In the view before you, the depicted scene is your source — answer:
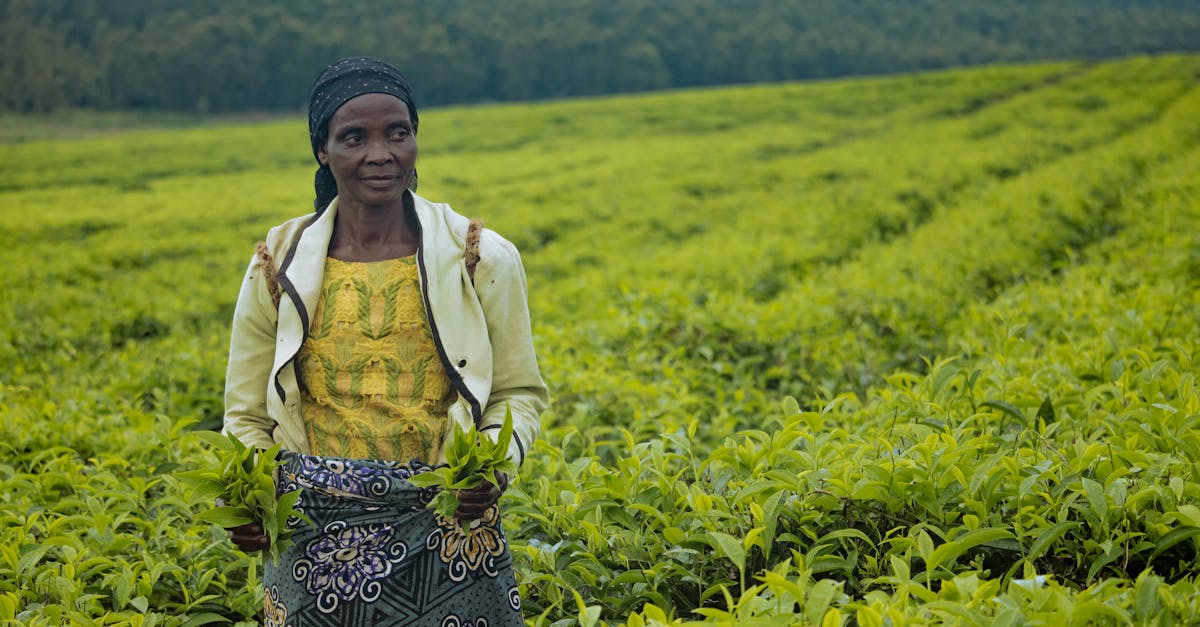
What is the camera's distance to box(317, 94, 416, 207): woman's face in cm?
203

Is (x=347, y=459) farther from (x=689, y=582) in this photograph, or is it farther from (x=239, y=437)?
(x=689, y=582)

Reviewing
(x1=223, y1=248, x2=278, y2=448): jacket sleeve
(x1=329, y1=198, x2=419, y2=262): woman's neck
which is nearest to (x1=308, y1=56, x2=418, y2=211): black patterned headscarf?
(x1=329, y1=198, x2=419, y2=262): woman's neck

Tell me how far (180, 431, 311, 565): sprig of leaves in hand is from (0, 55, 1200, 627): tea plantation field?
631mm

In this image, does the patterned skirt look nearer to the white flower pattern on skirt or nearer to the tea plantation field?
the white flower pattern on skirt

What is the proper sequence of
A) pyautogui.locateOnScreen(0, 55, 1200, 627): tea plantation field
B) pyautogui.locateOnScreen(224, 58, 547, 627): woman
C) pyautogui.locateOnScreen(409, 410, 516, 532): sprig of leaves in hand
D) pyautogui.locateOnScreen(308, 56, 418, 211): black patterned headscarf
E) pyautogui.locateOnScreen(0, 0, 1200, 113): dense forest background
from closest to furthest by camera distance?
pyautogui.locateOnScreen(409, 410, 516, 532): sprig of leaves in hand → pyautogui.locateOnScreen(224, 58, 547, 627): woman → pyautogui.locateOnScreen(308, 56, 418, 211): black patterned headscarf → pyautogui.locateOnScreen(0, 55, 1200, 627): tea plantation field → pyautogui.locateOnScreen(0, 0, 1200, 113): dense forest background

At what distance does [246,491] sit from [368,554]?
277mm

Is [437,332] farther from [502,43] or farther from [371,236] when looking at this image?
[502,43]

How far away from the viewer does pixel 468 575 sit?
2.01 metres

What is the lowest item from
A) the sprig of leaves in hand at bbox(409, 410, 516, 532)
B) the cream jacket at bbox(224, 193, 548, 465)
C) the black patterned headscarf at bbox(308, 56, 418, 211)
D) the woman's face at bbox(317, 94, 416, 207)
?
the sprig of leaves in hand at bbox(409, 410, 516, 532)

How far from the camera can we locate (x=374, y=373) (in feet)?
6.67

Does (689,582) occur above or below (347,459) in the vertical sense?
below

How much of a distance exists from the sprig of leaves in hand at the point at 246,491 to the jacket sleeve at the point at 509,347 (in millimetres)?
451

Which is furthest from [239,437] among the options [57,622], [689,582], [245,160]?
[245,160]

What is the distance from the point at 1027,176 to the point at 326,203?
11548 mm
